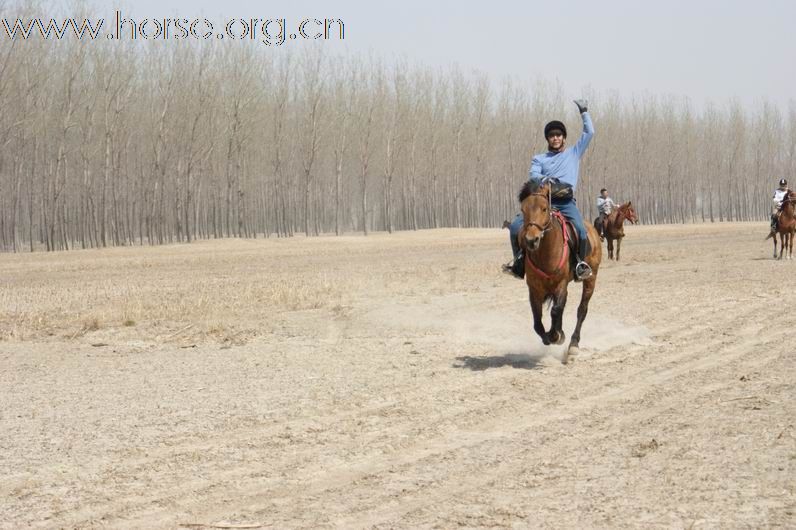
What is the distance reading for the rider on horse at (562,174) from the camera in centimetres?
1041

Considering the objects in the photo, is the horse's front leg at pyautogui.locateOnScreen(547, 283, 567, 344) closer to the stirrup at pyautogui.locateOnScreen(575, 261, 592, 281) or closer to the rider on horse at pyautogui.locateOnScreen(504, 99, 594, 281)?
the stirrup at pyautogui.locateOnScreen(575, 261, 592, 281)

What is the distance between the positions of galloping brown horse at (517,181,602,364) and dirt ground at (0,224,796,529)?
21.5 inches

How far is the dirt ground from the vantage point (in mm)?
5109

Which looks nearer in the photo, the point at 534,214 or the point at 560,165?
the point at 534,214

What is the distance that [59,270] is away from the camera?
3067 cm

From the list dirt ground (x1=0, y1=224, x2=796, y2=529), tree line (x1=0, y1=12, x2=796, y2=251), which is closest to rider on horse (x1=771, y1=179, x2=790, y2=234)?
dirt ground (x1=0, y1=224, x2=796, y2=529)

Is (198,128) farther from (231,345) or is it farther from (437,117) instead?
(231,345)

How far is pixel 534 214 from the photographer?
31.2 feet

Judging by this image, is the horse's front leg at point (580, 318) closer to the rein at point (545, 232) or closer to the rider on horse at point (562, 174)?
the rider on horse at point (562, 174)

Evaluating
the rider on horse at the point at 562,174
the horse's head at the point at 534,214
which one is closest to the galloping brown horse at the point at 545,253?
the horse's head at the point at 534,214

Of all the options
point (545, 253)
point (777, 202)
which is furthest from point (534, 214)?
point (777, 202)

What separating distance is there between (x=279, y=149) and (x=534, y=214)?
59.0 m

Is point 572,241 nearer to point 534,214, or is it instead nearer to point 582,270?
point 582,270

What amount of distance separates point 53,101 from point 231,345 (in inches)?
1715
